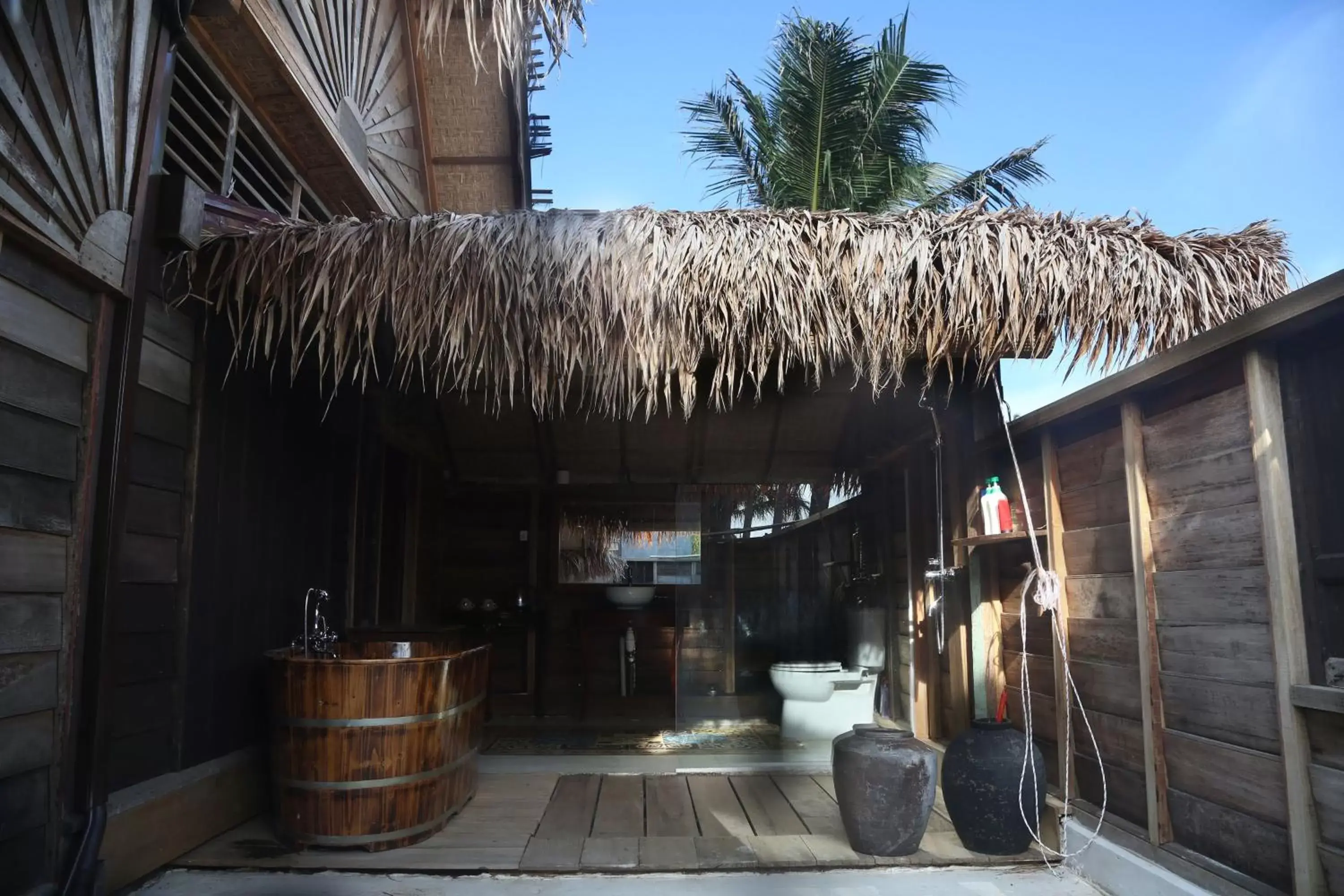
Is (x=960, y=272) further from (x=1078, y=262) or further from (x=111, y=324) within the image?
(x=111, y=324)

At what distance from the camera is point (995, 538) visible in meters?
3.35

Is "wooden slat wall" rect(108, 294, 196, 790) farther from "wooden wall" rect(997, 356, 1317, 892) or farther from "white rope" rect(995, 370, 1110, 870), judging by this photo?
"wooden wall" rect(997, 356, 1317, 892)

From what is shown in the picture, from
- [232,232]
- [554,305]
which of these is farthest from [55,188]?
[554,305]

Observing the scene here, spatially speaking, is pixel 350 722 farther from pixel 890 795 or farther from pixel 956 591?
pixel 956 591

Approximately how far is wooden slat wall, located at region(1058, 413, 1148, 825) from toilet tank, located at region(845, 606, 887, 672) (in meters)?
2.06

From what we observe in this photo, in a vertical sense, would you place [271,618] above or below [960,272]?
below

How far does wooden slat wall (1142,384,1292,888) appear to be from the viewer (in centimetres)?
202

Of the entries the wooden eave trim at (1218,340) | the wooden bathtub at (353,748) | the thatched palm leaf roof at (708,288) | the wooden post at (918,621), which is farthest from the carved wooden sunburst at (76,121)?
the wooden post at (918,621)

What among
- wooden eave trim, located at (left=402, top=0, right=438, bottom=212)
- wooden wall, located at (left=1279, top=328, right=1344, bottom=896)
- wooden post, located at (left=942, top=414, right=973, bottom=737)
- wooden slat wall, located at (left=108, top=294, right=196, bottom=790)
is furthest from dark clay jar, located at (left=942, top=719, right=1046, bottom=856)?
wooden eave trim, located at (left=402, top=0, right=438, bottom=212)

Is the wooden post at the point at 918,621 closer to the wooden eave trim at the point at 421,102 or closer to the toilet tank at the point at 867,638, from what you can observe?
the toilet tank at the point at 867,638

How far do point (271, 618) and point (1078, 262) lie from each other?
3462 millimetres

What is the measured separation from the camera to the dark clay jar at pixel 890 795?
2834 mm

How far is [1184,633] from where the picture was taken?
231 centimetres

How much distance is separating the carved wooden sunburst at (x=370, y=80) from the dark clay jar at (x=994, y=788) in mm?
3913
